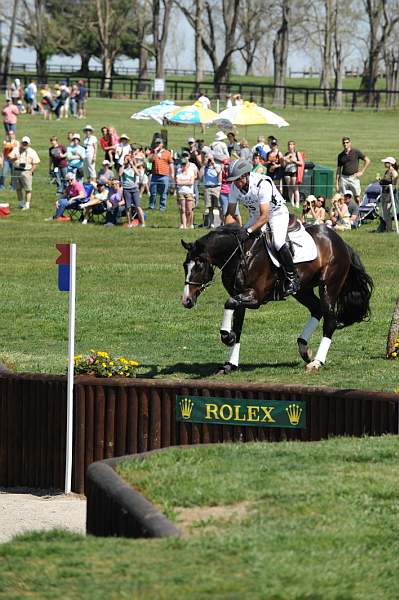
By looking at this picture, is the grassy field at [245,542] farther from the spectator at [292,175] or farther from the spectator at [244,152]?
the spectator at [292,175]

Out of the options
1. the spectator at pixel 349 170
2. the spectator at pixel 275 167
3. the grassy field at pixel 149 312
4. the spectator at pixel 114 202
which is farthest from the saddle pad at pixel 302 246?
the spectator at pixel 275 167

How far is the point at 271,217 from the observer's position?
48.6 ft

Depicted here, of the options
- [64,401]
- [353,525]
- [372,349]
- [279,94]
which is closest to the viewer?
[353,525]

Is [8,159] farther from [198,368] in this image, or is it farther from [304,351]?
[304,351]

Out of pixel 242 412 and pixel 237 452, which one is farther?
pixel 242 412

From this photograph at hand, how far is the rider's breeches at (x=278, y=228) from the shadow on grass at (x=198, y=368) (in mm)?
1705

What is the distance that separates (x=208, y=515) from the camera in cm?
834

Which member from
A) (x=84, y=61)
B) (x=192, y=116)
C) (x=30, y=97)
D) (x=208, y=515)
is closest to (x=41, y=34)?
(x=84, y=61)

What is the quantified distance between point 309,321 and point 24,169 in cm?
1900

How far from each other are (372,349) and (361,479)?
7.76m

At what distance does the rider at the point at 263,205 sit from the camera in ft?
47.6

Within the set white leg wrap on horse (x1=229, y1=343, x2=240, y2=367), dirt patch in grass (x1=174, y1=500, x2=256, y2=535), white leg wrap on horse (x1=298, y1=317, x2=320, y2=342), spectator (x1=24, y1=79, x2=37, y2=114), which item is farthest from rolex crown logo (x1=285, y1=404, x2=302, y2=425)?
spectator (x1=24, y1=79, x2=37, y2=114)

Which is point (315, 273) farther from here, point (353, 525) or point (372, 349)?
point (353, 525)

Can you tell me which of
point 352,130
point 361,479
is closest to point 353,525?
point 361,479
